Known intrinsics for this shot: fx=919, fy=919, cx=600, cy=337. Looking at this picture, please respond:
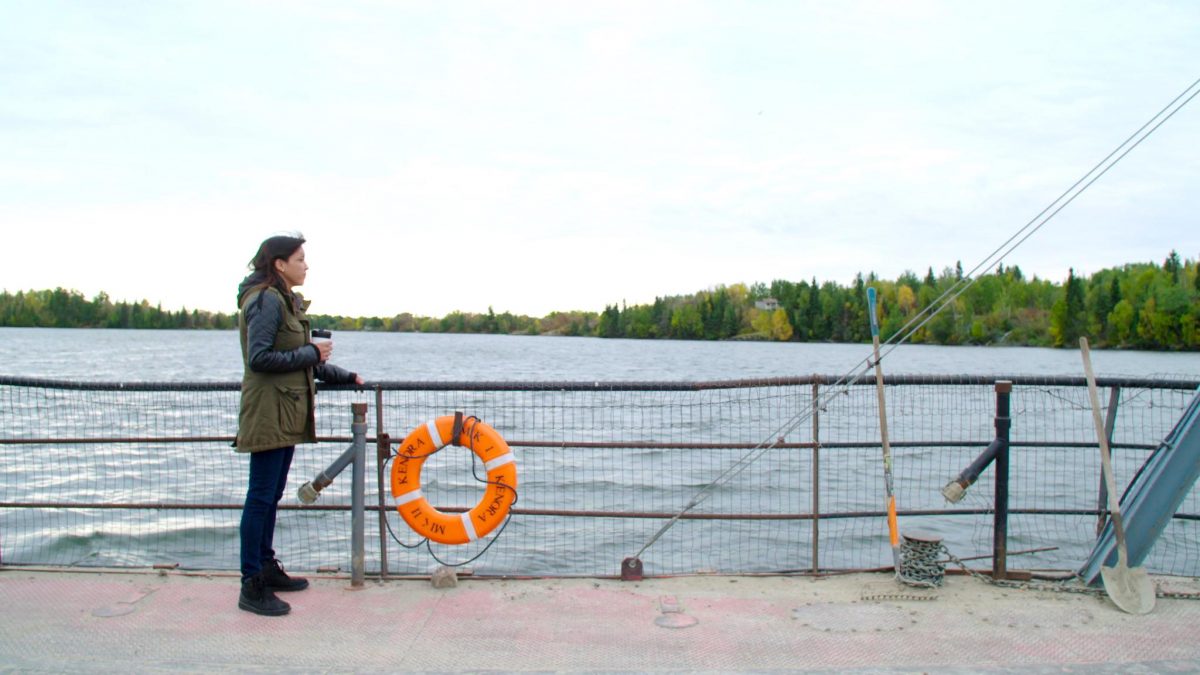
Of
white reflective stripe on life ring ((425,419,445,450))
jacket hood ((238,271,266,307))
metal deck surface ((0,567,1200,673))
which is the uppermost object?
jacket hood ((238,271,266,307))

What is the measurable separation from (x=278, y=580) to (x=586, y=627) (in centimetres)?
172

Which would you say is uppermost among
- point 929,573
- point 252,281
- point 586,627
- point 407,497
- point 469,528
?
point 252,281

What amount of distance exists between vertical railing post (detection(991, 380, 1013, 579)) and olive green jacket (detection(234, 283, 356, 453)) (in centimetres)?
361

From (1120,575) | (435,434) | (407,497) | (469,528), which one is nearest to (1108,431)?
(1120,575)

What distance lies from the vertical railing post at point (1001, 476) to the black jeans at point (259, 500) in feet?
12.3

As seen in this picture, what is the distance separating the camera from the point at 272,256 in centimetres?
454

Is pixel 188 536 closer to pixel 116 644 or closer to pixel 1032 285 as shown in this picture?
pixel 116 644

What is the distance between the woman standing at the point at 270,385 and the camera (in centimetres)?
441

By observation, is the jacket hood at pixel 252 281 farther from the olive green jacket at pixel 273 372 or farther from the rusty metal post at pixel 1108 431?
the rusty metal post at pixel 1108 431

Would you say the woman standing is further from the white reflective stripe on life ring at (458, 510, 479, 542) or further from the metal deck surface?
the white reflective stripe on life ring at (458, 510, 479, 542)

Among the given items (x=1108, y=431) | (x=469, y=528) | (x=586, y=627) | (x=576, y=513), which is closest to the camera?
(x=586, y=627)

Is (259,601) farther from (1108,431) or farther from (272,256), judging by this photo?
(1108,431)

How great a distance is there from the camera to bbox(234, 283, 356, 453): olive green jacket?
14.3ft

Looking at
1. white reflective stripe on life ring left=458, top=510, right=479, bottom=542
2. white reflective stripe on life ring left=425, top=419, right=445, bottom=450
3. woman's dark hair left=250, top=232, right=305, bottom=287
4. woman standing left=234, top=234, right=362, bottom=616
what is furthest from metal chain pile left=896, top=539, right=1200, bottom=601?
woman's dark hair left=250, top=232, right=305, bottom=287
